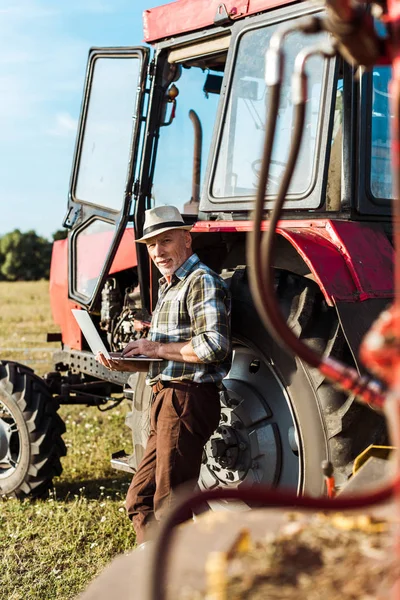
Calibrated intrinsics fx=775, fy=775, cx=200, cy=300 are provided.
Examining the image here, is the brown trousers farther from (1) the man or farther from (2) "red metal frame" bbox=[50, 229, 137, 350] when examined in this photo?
(2) "red metal frame" bbox=[50, 229, 137, 350]

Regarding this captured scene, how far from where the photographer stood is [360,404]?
9.80 ft

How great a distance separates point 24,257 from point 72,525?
39.5 metres

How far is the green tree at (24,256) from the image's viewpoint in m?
41.5

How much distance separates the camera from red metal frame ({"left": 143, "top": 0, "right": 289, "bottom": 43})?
3600mm

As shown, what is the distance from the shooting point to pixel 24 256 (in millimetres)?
42594

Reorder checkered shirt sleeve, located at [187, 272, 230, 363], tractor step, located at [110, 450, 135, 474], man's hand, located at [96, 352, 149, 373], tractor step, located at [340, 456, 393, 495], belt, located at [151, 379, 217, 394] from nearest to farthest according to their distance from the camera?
tractor step, located at [340, 456, 393, 495], checkered shirt sleeve, located at [187, 272, 230, 363], belt, located at [151, 379, 217, 394], man's hand, located at [96, 352, 149, 373], tractor step, located at [110, 450, 135, 474]

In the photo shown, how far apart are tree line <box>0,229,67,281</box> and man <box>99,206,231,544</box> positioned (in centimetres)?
3862

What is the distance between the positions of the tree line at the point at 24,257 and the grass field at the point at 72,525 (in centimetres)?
3590

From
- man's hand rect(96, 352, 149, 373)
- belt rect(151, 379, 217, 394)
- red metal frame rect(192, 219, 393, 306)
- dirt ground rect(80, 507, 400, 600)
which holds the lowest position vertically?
dirt ground rect(80, 507, 400, 600)

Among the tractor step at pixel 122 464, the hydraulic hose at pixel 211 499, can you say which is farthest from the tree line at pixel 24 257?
the hydraulic hose at pixel 211 499

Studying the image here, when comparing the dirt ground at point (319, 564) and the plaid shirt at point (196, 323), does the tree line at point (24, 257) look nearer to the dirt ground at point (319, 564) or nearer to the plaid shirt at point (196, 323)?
the plaid shirt at point (196, 323)

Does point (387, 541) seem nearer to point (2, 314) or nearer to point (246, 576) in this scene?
point (246, 576)

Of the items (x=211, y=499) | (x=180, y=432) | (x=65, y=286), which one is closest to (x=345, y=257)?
(x=180, y=432)

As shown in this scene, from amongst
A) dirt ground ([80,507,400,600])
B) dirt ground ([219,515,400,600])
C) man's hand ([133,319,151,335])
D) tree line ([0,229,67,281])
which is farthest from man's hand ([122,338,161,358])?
tree line ([0,229,67,281])
